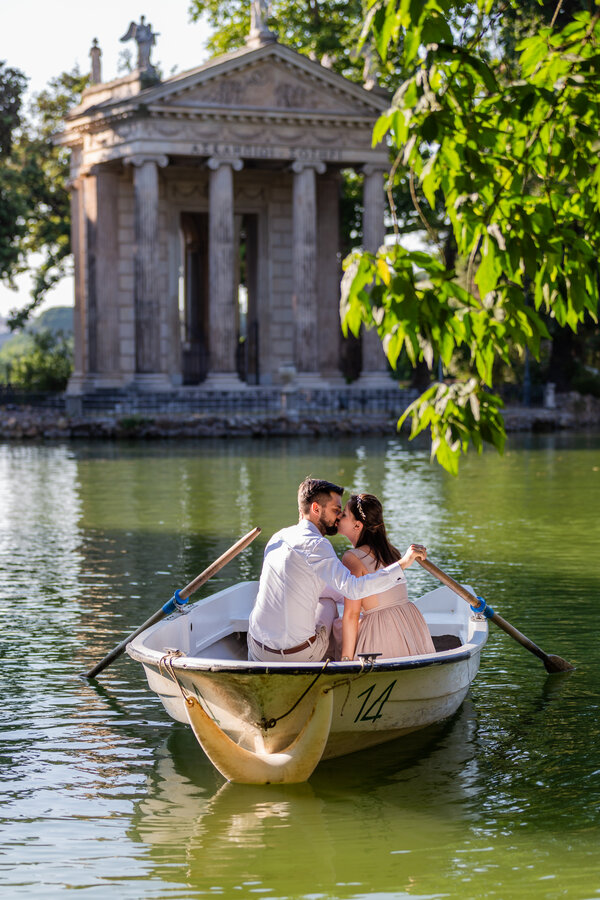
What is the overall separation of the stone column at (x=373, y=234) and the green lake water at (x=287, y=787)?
3449 centimetres

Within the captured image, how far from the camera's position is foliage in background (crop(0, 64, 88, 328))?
5888cm

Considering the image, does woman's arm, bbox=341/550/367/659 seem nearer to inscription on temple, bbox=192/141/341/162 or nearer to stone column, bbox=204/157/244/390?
stone column, bbox=204/157/244/390

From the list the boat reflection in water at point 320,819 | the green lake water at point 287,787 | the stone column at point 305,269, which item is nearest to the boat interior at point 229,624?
the green lake water at point 287,787

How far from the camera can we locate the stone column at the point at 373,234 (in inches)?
2095

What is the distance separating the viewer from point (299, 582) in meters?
8.68

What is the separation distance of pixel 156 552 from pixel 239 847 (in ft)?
36.0

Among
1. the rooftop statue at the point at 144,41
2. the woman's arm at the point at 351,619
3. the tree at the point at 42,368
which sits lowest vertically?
the woman's arm at the point at 351,619

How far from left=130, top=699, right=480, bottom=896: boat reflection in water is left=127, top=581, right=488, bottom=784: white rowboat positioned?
0.19 metres

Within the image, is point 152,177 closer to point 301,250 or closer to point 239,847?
point 301,250

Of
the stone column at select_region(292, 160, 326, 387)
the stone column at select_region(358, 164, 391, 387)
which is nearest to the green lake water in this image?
the stone column at select_region(292, 160, 326, 387)

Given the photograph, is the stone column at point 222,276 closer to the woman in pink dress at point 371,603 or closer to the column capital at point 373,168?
the column capital at point 373,168

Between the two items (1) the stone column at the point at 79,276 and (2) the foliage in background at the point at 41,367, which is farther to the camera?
(2) the foliage in background at the point at 41,367

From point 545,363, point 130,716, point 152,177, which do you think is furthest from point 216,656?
point 545,363

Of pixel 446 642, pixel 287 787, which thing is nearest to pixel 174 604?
pixel 446 642
